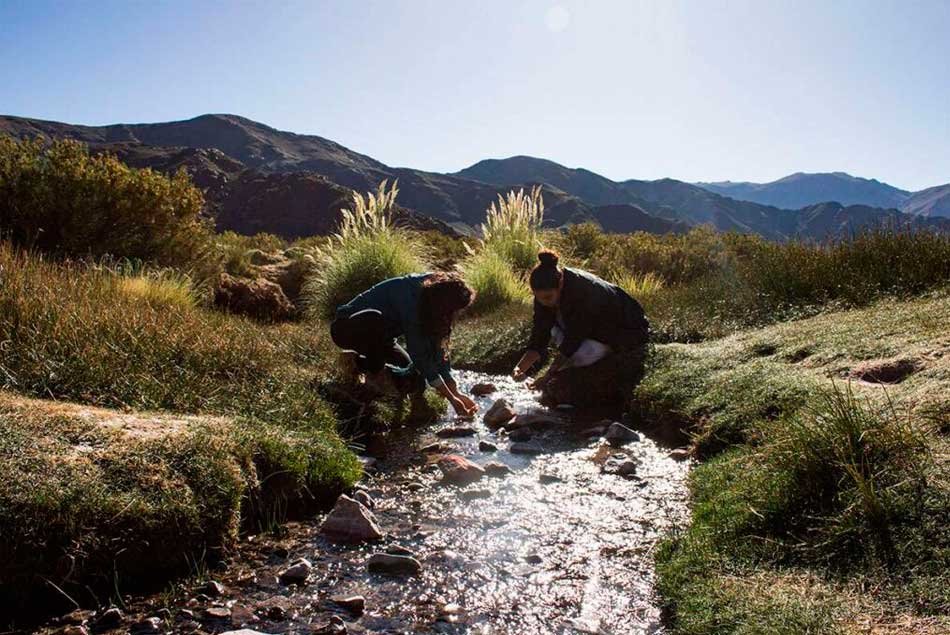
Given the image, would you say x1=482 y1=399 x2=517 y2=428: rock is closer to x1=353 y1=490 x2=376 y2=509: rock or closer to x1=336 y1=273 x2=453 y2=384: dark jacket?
x1=336 y1=273 x2=453 y2=384: dark jacket

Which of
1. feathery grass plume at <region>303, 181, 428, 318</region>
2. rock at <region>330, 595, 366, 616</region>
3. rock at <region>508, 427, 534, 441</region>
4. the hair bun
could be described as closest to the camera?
rock at <region>330, 595, 366, 616</region>

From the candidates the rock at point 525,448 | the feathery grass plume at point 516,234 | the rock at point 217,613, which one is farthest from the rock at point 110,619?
the feathery grass plume at point 516,234

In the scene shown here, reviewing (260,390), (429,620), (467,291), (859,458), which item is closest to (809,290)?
(467,291)

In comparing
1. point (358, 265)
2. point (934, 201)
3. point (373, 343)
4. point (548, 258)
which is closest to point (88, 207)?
point (358, 265)

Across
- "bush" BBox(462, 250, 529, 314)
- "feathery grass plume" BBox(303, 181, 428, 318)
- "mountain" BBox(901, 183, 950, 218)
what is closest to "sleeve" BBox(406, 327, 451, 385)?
"feathery grass plume" BBox(303, 181, 428, 318)

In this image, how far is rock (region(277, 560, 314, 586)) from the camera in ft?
10.8

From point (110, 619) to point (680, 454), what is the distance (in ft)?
13.6

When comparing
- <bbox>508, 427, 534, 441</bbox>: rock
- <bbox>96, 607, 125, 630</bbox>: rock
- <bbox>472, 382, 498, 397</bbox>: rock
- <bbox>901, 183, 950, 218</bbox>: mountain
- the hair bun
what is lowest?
<bbox>96, 607, 125, 630</bbox>: rock

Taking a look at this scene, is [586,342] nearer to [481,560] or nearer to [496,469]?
[496,469]

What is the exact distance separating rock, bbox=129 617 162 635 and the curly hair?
340cm

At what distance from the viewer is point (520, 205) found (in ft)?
48.6

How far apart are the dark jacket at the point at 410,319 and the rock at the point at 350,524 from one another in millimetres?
1893

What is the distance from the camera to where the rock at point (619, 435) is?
5785 millimetres

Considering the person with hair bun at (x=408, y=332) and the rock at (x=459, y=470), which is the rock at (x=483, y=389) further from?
the rock at (x=459, y=470)
